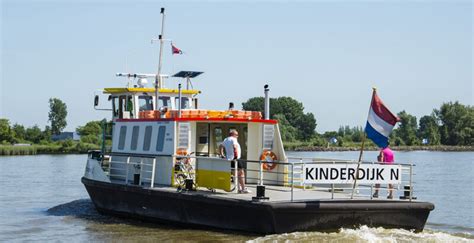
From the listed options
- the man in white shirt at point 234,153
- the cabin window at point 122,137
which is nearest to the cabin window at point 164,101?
the cabin window at point 122,137

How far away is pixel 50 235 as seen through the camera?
57.0ft

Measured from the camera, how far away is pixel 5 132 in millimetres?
86875

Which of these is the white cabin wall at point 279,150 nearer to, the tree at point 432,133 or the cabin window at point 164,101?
the cabin window at point 164,101

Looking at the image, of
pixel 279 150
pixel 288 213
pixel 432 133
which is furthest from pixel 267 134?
pixel 432 133

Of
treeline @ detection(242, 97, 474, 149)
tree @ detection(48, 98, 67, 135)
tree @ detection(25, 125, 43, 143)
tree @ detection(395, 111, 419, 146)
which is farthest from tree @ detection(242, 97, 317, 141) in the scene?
tree @ detection(48, 98, 67, 135)

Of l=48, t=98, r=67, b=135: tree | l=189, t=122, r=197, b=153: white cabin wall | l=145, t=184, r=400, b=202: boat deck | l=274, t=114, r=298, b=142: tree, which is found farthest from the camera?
l=48, t=98, r=67, b=135: tree

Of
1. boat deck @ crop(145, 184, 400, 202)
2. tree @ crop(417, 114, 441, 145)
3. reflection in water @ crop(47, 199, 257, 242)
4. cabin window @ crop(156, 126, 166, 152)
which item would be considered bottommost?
reflection in water @ crop(47, 199, 257, 242)

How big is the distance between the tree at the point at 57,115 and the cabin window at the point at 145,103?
10679cm

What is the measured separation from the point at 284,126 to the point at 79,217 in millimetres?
78009

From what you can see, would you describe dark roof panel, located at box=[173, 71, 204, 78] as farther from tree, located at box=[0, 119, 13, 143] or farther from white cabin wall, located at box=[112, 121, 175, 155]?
tree, located at box=[0, 119, 13, 143]

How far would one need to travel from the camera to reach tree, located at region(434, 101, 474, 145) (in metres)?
108

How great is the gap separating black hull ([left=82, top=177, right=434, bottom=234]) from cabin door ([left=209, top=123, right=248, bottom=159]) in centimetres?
264

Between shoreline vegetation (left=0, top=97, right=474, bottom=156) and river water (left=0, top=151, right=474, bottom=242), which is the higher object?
shoreline vegetation (left=0, top=97, right=474, bottom=156)

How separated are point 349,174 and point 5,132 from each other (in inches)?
3035
